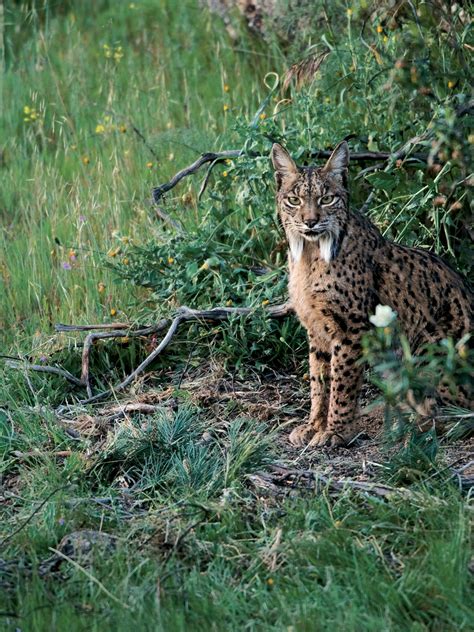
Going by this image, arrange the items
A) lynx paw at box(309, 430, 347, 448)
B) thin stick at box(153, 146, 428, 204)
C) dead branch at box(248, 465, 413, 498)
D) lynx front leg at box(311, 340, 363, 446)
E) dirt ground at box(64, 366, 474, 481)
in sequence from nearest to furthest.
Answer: dead branch at box(248, 465, 413, 498) → dirt ground at box(64, 366, 474, 481) → lynx paw at box(309, 430, 347, 448) → lynx front leg at box(311, 340, 363, 446) → thin stick at box(153, 146, 428, 204)

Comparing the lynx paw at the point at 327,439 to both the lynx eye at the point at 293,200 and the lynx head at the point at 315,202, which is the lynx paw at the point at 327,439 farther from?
the lynx eye at the point at 293,200

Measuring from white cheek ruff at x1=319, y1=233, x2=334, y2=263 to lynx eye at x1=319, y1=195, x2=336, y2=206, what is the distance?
0.15 m

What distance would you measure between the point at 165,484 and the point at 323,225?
1.44 metres

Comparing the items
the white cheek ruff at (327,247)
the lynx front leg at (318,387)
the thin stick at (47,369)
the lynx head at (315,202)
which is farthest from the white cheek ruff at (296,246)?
the thin stick at (47,369)

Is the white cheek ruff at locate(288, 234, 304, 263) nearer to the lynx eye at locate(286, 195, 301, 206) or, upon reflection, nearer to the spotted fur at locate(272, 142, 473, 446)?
the spotted fur at locate(272, 142, 473, 446)

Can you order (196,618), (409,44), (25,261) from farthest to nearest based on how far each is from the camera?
(25,261) < (409,44) < (196,618)

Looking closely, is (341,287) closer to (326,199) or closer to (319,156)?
(326,199)

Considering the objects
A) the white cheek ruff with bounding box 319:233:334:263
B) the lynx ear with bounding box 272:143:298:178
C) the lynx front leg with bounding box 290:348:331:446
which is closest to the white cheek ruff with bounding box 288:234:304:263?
the white cheek ruff with bounding box 319:233:334:263

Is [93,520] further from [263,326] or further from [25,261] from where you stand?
[25,261]

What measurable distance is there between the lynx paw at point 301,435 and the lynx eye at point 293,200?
3.41 ft

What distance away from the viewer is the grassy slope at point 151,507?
11.8 feet

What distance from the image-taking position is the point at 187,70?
8.94 meters

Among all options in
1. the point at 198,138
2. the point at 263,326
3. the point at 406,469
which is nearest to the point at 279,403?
the point at 263,326

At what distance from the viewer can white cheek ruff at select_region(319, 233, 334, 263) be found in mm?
5297
